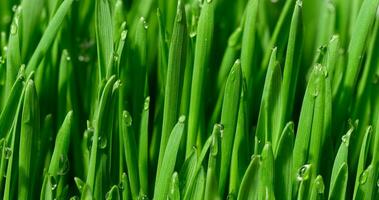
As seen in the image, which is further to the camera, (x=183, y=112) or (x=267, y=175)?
(x=183, y=112)

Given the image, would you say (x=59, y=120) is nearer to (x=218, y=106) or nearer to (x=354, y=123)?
(x=218, y=106)

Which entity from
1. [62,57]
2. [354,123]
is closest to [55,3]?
[62,57]

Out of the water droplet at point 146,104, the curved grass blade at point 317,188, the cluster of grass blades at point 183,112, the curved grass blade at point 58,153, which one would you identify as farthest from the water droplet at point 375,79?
the curved grass blade at point 58,153

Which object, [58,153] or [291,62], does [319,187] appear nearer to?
[291,62]

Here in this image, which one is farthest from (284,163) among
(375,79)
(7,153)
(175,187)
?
(7,153)

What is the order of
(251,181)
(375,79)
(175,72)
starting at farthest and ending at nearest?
1. (375,79)
2. (175,72)
3. (251,181)

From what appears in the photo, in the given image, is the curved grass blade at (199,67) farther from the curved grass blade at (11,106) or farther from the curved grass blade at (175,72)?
the curved grass blade at (11,106)
